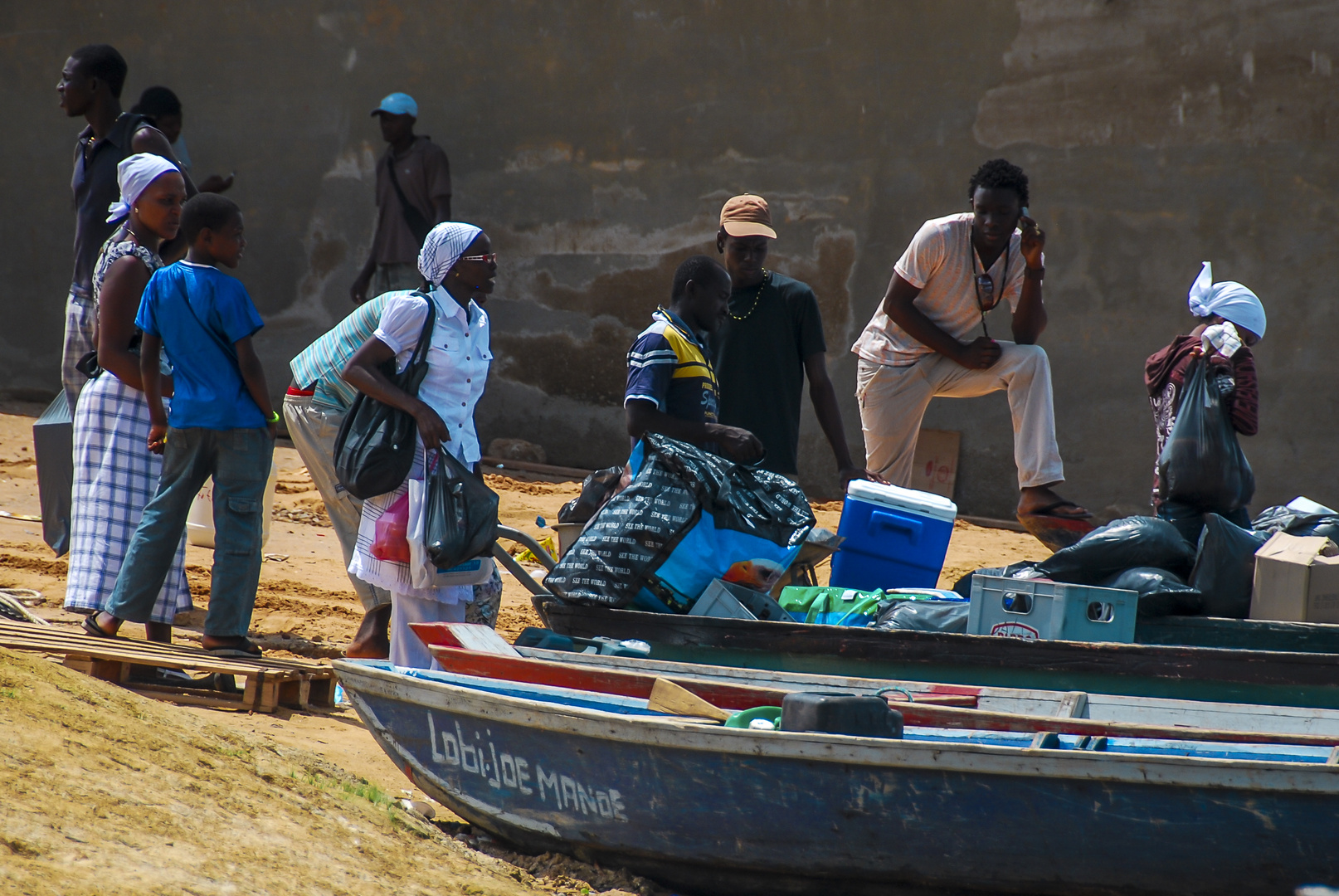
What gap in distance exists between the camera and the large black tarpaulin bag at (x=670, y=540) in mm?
4516

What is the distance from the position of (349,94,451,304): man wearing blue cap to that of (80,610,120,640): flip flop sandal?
16.0 feet

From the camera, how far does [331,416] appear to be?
17.2 ft

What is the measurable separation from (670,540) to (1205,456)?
6.20 ft

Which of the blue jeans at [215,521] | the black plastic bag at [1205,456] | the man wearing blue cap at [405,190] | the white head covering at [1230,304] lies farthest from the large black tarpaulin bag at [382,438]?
the man wearing blue cap at [405,190]

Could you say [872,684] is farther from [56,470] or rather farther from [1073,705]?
[56,470]

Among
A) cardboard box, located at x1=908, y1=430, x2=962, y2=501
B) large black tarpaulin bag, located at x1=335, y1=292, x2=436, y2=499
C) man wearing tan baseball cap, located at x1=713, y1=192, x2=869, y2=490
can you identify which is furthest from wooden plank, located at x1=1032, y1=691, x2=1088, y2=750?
cardboard box, located at x1=908, y1=430, x2=962, y2=501

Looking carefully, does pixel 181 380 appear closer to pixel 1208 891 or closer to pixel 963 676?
pixel 963 676

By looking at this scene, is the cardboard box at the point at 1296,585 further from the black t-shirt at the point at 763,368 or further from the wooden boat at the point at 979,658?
Result: the black t-shirt at the point at 763,368

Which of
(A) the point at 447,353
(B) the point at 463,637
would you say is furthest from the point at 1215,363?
(B) the point at 463,637

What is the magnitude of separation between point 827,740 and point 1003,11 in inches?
253

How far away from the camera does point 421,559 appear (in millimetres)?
4469

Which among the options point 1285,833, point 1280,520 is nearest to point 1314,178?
point 1280,520

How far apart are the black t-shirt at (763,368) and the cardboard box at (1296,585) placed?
6.26 ft

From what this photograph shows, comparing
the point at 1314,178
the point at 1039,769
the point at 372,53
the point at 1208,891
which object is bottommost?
the point at 1208,891
